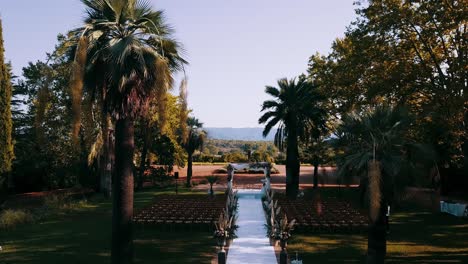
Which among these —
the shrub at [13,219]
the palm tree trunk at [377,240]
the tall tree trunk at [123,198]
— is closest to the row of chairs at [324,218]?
the palm tree trunk at [377,240]

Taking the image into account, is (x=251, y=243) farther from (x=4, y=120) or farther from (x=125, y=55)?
(x=4, y=120)

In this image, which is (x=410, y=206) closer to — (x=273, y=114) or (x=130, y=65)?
(x=273, y=114)

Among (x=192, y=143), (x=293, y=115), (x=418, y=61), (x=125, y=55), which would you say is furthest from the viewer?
(x=192, y=143)

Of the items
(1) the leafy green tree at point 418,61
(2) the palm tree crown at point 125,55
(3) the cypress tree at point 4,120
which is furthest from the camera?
(3) the cypress tree at point 4,120

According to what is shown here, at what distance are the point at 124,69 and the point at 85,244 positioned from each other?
10.2 meters

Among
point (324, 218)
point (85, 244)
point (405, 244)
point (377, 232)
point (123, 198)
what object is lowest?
point (85, 244)

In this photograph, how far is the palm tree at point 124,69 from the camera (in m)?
13.0

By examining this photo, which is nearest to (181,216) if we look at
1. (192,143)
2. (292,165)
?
(292,165)

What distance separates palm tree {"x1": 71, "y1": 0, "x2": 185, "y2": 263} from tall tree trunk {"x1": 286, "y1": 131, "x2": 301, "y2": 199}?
77.6ft

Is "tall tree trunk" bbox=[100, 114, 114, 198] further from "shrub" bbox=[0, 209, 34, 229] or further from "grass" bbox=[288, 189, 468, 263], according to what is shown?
"grass" bbox=[288, 189, 468, 263]

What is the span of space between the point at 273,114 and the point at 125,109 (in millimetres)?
24443

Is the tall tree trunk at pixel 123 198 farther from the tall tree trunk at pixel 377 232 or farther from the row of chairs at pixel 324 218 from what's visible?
the row of chairs at pixel 324 218

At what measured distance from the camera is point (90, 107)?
13.5 m

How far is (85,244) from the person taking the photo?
20094 millimetres
